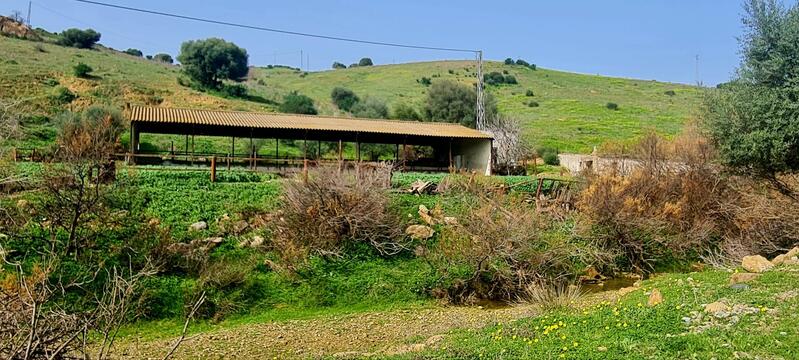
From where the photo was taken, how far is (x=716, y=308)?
329 inches

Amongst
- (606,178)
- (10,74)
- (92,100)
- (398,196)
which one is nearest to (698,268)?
(606,178)

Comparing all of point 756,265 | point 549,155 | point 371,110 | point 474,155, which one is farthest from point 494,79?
point 756,265

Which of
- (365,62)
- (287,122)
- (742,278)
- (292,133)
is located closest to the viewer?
(742,278)

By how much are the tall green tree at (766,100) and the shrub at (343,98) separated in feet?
156

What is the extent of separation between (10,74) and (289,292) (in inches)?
1651

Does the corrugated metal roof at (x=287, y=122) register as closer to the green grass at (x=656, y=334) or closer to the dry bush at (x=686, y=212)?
the dry bush at (x=686, y=212)

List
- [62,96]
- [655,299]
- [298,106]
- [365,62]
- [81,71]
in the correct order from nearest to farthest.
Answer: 1. [655,299]
2. [62,96]
3. [81,71]
4. [298,106]
5. [365,62]

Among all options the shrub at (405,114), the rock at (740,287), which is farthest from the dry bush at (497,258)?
the shrub at (405,114)

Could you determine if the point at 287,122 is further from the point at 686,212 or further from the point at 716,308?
the point at 716,308

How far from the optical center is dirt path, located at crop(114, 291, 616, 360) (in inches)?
440

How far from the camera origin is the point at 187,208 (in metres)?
18.5

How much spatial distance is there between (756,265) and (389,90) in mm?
63055

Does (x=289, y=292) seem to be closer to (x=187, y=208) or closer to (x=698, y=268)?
(x=187, y=208)

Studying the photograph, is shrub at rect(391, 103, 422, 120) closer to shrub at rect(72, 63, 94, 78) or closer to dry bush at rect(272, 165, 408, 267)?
shrub at rect(72, 63, 94, 78)
